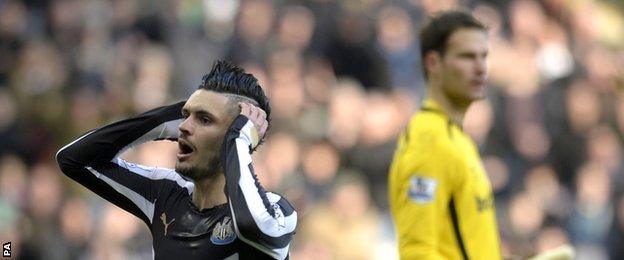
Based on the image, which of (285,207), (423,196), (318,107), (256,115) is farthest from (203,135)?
(318,107)

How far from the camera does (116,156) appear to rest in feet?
18.7

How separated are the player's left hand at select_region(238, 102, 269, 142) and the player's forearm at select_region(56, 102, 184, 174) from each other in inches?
17.6

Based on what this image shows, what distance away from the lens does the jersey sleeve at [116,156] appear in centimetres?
559

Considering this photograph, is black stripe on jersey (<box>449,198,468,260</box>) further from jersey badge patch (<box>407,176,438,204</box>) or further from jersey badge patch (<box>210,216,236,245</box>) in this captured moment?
jersey badge patch (<box>210,216,236,245</box>)

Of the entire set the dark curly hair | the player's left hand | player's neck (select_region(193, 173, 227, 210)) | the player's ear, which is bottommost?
player's neck (select_region(193, 173, 227, 210))

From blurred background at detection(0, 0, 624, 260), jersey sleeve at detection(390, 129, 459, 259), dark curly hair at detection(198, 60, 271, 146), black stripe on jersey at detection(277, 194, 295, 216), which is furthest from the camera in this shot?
blurred background at detection(0, 0, 624, 260)

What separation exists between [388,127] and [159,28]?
2671 millimetres

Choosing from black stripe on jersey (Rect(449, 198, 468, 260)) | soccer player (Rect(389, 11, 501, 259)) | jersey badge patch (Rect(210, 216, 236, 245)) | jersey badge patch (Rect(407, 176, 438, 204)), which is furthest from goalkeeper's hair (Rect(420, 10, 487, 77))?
jersey badge patch (Rect(210, 216, 236, 245))

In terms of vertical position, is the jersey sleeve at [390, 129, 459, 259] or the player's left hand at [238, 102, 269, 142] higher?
the player's left hand at [238, 102, 269, 142]

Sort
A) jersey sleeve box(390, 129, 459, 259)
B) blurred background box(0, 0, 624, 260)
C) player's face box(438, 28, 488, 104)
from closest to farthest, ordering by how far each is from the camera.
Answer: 1. jersey sleeve box(390, 129, 459, 259)
2. player's face box(438, 28, 488, 104)
3. blurred background box(0, 0, 624, 260)

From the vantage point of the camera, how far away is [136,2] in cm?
1413

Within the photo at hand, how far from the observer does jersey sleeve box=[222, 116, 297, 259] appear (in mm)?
4949

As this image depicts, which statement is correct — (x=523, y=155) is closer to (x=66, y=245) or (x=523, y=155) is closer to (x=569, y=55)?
(x=569, y=55)

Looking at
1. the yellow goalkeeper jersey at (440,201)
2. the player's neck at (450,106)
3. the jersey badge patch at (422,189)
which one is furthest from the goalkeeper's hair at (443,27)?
the jersey badge patch at (422,189)
